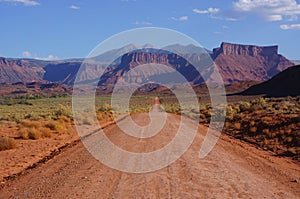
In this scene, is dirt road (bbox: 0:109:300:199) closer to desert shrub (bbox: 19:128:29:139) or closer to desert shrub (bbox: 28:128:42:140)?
desert shrub (bbox: 28:128:42:140)

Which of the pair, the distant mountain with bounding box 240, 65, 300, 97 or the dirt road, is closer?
the dirt road

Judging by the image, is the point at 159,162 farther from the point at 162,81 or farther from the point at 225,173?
the point at 162,81

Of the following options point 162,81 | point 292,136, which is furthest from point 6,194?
point 162,81

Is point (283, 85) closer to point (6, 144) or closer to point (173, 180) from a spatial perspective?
point (6, 144)

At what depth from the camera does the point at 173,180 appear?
377 inches

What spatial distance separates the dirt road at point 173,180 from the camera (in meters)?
8.55

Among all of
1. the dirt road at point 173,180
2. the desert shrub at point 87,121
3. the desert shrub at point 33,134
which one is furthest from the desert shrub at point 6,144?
the desert shrub at point 87,121

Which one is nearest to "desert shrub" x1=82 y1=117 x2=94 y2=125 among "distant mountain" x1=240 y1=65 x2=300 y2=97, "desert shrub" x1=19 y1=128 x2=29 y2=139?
"desert shrub" x1=19 y1=128 x2=29 y2=139

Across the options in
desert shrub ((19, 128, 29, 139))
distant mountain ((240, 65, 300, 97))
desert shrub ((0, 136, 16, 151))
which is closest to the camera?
desert shrub ((0, 136, 16, 151))

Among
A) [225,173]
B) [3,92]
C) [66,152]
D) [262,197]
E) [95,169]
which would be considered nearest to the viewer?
[262,197]

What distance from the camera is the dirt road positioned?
855 cm

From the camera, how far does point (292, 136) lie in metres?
19.0

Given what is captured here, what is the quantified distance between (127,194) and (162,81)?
191532 millimetres

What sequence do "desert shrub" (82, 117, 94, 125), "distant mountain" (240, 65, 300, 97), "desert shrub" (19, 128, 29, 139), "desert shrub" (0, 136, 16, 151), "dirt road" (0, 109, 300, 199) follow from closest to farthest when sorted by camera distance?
"dirt road" (0, 109, 300, 199) < "desert shrub" (0, 136, 16, 151) < "desert shrub" (19, 128, 29, 139) < "desert shrub" (82, 117, 94, 125) < "distant mountain" (240, 65, 300, 97)
